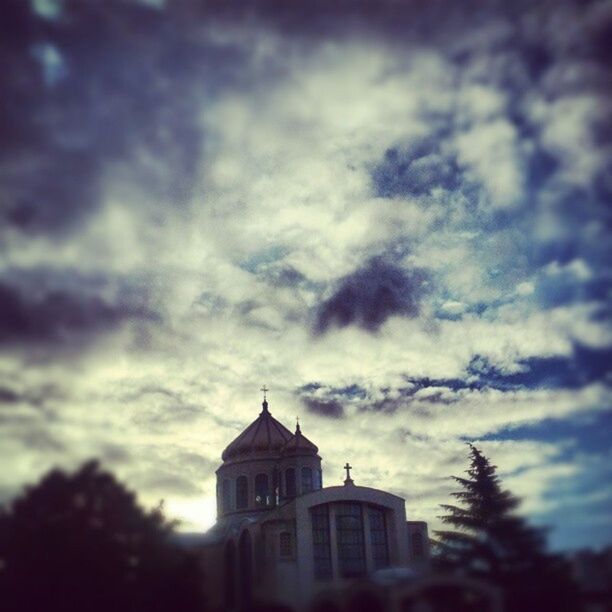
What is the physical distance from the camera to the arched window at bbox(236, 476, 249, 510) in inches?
1801

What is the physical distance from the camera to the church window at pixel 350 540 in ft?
122

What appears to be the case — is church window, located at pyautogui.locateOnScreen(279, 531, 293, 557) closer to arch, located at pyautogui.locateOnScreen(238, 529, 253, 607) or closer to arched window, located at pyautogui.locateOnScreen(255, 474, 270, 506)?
arch, located at pyautogui.locateOnScreen(238, 529, 253, 607)

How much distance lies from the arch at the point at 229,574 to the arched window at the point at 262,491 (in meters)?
7.02

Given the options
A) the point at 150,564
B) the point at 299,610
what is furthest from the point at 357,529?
the point at 150,564

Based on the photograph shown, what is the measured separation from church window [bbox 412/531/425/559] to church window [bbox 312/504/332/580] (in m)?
7.05

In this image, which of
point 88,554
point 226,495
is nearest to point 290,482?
point 226,495

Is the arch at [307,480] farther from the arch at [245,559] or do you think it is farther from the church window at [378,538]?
the arch at [245,559]

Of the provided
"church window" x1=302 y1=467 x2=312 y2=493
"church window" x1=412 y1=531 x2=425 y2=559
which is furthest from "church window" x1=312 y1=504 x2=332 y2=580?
"church window" x1=302 y1=467 x2=312 y2=493

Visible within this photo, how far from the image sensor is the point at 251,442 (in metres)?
48.2

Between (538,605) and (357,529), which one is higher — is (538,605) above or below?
below

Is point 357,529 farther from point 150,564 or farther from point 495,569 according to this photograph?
point 150,564

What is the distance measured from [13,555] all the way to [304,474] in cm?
3011

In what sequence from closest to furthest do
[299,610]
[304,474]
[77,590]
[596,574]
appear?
1. [77,590]
2. [596,574]
3. [299,610]
4. [304,474]

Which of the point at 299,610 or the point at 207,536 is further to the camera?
the point at 207,536
